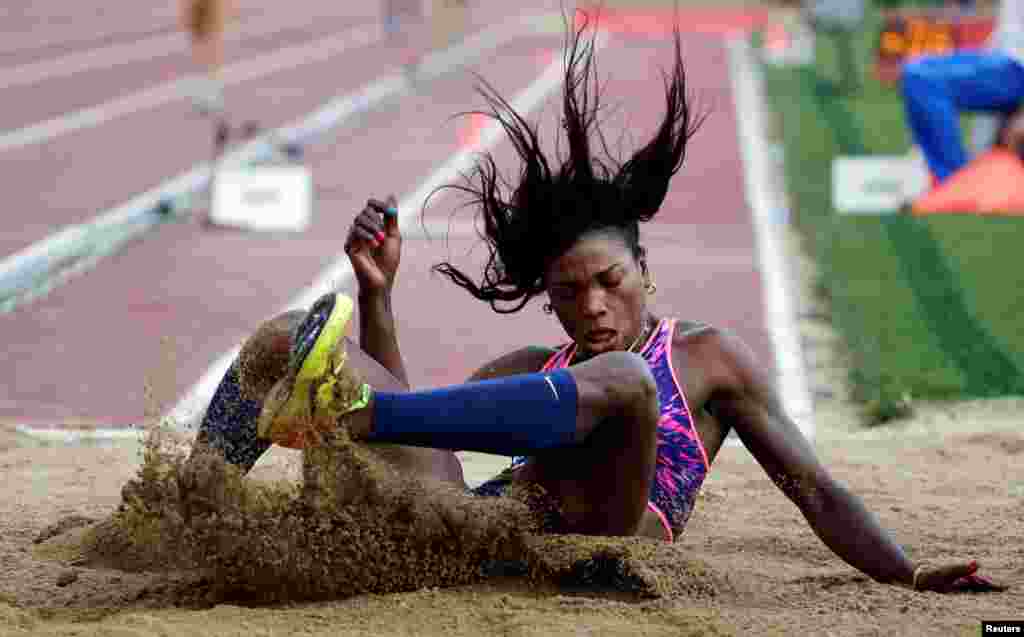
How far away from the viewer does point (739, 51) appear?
24.0m

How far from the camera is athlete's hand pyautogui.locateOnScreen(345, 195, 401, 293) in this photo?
4305mm

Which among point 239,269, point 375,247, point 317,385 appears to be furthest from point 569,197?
point 239,269

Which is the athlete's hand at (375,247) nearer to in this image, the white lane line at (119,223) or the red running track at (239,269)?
the red running track at (239,269)

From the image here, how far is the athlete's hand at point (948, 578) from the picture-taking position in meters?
3.85

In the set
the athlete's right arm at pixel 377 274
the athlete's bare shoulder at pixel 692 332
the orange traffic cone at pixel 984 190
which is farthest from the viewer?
the orange traffic cone at pixel 984 190

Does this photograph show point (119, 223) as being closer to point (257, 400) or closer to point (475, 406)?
point (257, 400)

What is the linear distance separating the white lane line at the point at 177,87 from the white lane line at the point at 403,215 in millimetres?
3287

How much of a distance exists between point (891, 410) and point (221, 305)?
10.8ft

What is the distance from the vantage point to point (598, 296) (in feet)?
12.8

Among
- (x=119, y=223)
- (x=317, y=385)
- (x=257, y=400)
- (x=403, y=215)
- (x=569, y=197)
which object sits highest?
(x=569, y=197)

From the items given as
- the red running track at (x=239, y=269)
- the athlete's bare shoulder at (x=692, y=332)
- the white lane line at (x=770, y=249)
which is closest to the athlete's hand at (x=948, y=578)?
the athlete's bare shoulder at (x=692, y=332)

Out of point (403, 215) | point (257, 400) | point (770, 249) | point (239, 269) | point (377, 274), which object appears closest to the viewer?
point (257, 400)

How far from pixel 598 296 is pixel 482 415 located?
51 centimetres

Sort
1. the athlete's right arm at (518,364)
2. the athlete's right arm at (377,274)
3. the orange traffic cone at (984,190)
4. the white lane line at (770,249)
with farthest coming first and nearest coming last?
the orange traffic cone at (984,190) < the white lane line at (770,249) < the athlete's right arm at (377,274) < the athlete's right arm at (518,364)
